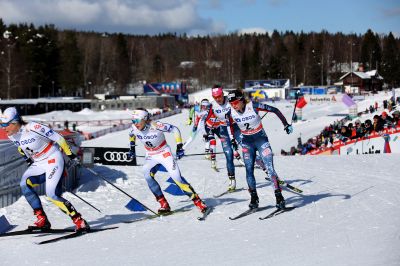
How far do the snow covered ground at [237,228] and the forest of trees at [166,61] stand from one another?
64.1 m

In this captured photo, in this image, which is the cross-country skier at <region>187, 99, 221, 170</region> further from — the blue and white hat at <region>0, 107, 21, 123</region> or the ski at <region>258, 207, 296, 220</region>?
the blue and white hat at <region>0, 107, 21, 123</region>

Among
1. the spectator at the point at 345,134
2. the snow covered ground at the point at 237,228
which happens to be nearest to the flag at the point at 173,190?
the snow covered ground at the point at 237,228

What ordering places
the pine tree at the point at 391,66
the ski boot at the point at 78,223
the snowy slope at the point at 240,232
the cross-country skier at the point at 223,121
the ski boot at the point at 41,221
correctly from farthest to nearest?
the pine tree at the point at 391,66 → the cross-country skier at the point at 223,121 → the ski boot at the point at 41,221 → the ski boot at the point at 78,223 → the snowy slope at the point at 240,232

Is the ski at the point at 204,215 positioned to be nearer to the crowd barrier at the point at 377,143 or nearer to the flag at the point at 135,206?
the flag at the point at 135,206

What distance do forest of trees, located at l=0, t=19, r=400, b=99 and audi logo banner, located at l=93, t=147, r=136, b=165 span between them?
60.0 metres

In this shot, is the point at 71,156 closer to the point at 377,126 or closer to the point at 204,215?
the point at 204,215

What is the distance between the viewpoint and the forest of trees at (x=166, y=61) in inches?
3452

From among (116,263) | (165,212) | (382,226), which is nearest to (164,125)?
(165,212)

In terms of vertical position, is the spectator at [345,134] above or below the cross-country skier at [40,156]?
below

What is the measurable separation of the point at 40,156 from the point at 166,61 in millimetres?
125908

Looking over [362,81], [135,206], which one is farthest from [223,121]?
[362,81]

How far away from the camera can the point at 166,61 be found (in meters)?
132

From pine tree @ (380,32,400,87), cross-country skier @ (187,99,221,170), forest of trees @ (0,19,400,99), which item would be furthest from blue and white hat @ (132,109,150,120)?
pine tree @ (380,32,400,87)

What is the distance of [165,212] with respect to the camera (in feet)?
28.5
